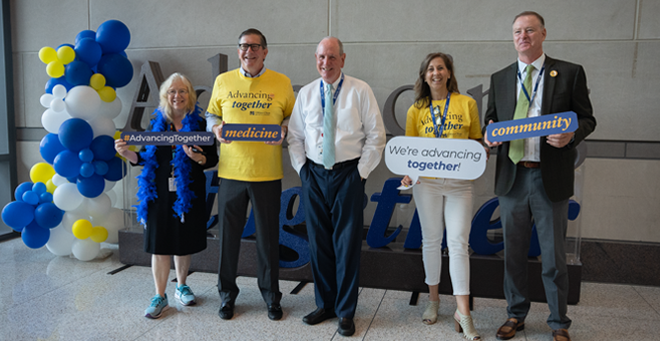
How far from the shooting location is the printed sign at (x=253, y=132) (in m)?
2.60

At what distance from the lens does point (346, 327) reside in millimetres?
2590

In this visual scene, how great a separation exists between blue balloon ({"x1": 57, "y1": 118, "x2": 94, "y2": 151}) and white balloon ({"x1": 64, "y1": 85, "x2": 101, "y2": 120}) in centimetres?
9

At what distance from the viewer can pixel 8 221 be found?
3.74 m

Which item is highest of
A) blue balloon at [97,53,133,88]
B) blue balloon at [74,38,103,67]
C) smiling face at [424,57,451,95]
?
blue balloon at [74,38,103,67]

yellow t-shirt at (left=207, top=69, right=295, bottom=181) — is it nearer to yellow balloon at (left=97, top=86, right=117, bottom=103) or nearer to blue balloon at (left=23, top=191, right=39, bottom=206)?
yellow balloon at (left=97, top=86, right=117, bottom=103)

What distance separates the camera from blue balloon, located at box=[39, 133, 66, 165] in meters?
3.88

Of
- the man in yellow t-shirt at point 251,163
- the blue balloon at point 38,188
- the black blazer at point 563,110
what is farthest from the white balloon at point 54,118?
the black blazer at point 563,110

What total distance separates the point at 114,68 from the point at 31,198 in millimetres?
1386

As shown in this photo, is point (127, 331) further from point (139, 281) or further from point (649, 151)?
point (649, 151)

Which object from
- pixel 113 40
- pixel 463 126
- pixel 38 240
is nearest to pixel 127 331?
pixel 38 240

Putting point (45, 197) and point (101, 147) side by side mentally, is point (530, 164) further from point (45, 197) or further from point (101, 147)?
point (45, 197)

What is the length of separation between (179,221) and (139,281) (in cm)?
106

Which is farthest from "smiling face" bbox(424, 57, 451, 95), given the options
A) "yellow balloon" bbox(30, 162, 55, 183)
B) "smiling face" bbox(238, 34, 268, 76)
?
"yellow balloon" bbox(30, 162, 55, 183)

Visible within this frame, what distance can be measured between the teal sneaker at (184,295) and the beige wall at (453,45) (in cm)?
150
